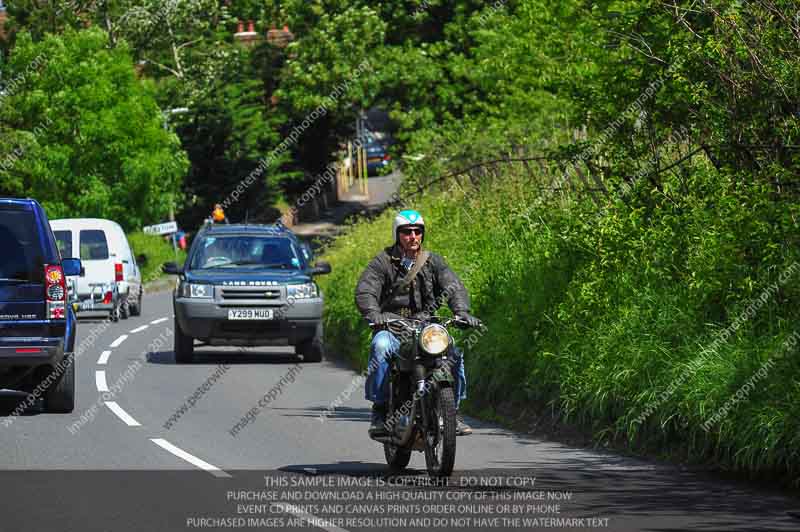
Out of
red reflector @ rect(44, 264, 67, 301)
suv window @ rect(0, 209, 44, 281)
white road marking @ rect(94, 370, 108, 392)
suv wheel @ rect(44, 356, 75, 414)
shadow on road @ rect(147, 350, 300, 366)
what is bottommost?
shadow on road @ rect(147, 350, 300, 366)

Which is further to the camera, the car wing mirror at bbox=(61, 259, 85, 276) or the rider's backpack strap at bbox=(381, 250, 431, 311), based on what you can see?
the car wing mirror at bbox=(61, 259, 85, 276)

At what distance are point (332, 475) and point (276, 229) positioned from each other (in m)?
12.9

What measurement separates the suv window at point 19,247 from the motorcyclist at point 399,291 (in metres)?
4.57

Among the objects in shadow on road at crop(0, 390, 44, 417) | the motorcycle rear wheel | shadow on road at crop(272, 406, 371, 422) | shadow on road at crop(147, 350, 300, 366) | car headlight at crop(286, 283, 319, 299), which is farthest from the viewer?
shadow on road at crop(147, 350, 300, 366)

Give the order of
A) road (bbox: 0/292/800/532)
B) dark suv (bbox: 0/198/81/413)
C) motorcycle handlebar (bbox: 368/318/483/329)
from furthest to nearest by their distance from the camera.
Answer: dark suv (bbox: 0/198/81/413) → motorcycle handlebar (bbox: 368/318/483/329) → road (bbox: 0/292/800/532)

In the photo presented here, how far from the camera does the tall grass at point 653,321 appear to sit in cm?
1116

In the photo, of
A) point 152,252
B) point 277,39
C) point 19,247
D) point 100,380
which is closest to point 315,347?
point 100,380

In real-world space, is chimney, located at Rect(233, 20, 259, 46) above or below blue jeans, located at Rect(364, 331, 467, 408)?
above

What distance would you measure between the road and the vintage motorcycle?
0.22 meters

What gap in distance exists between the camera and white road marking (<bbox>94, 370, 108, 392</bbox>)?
18.6 m

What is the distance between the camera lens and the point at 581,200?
16.7m

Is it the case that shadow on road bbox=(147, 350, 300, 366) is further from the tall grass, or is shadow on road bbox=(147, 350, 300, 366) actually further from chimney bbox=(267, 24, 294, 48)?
chimney bbox=(267, 24, 294, 48)

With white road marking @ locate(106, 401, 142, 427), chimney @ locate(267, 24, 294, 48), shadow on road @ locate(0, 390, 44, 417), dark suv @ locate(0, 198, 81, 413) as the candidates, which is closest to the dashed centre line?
shadow on road @ locate(0, 390, 44, 417)

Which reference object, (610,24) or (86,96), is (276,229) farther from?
(86,96)
